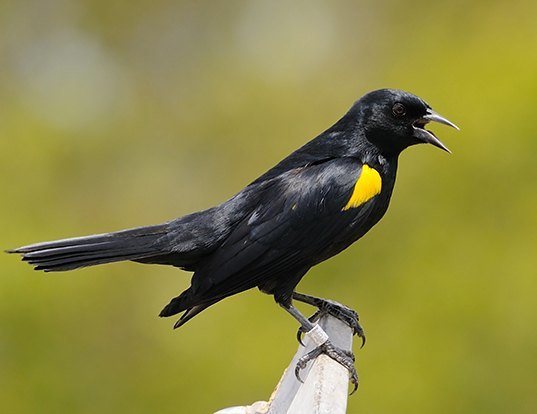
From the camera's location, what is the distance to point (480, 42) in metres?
8.39

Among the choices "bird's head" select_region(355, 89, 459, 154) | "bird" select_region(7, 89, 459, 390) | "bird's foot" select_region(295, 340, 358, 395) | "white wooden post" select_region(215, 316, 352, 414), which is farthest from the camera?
"bird's head" select_region(355, 89, 459, 154)

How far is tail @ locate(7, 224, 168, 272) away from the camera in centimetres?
418

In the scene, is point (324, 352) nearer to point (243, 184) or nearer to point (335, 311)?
point (335, 311)

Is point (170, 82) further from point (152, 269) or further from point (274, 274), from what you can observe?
point (274, 274)

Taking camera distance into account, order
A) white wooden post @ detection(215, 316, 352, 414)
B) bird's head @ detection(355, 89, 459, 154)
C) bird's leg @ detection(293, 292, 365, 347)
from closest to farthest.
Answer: white wooden post @ detection(215, 316, 352, 414)
bird's head @ detection(355, 89, 459, 154)
bird's leg @ detection(293, 292, 365, 347)

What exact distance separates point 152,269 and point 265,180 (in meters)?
3.58

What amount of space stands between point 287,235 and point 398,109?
687 millimetres

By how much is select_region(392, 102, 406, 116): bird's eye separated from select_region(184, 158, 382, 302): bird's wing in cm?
30

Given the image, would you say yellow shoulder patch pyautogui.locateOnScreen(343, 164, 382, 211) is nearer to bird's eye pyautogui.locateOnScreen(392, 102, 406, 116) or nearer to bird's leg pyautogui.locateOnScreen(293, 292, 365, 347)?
bird's eye pyautogui.locateOnScreen(392, 102, 406, 116)

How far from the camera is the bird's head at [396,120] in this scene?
448 centimetres

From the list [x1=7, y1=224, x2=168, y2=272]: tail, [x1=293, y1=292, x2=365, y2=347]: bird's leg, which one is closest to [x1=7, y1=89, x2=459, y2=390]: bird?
[x1=7, y1=224, x2=168, y2=272]: tail

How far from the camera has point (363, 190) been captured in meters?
4.33

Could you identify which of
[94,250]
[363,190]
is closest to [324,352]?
[363,190]

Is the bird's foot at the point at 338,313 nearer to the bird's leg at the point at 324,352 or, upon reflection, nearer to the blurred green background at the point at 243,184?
the bird's leg at the point at 324,352
